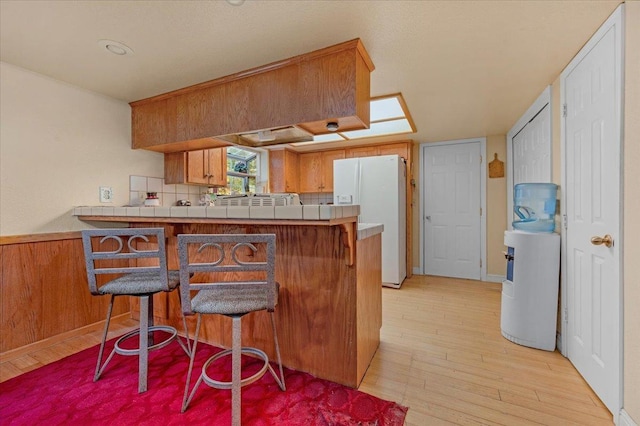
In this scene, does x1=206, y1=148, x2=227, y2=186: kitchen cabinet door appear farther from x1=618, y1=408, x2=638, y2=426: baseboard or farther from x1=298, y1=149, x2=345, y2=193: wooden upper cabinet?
x1=618, y1=408, x2=638, y2=426: baseboard

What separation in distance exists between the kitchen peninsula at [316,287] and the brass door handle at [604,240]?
47.0 inches

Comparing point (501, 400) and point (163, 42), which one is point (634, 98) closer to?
point (501, 400)

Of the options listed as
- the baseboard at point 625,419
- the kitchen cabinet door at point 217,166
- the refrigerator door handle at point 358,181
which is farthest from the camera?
the refrigerator door handle at point 358,181

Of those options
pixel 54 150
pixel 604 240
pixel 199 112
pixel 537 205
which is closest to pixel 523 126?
pixel 537 205

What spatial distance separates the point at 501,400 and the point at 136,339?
2.54 metres

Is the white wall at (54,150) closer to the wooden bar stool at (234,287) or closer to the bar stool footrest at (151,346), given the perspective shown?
the bar stool footrest at (151,346)

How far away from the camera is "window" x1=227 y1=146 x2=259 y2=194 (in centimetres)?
416

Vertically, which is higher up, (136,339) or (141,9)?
(141,9)

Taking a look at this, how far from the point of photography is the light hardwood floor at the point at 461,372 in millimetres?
1437

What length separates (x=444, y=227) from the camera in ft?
13.9

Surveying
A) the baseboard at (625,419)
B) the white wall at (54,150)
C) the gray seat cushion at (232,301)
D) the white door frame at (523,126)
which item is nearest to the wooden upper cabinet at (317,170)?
the white door frame at (523,126)

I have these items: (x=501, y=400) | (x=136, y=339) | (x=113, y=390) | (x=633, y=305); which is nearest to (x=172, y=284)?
(x=113, y=390)

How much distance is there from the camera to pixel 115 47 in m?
1.81

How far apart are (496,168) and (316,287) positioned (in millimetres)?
3444
